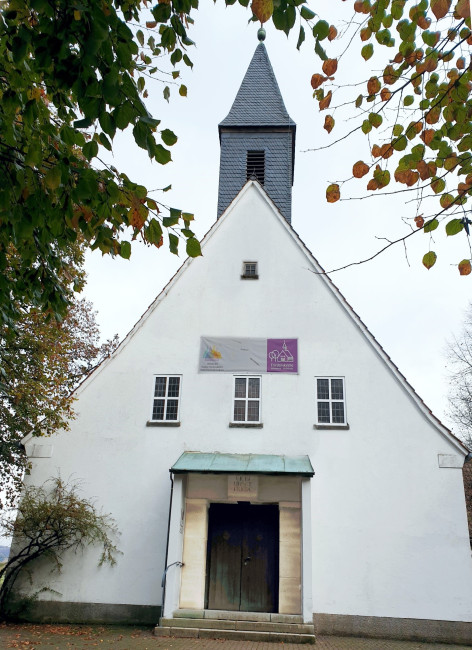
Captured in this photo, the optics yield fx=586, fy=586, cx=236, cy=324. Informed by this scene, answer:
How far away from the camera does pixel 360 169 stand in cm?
489

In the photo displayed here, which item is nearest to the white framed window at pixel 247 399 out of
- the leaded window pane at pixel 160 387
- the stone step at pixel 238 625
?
the leaded window pane at pixel 160 387

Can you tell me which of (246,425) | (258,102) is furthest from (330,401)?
(258,102)

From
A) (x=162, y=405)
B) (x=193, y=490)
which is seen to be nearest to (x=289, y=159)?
(x=162, y=405)

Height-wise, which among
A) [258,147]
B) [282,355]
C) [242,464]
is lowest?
[242,464]

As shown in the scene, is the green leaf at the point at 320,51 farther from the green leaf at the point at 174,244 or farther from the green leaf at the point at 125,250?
the green leaf at the point at 125,250

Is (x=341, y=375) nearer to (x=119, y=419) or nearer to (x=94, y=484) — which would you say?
(x=119, y=419)

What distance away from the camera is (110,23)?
4.35 metres

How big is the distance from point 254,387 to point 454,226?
1123 centimetres

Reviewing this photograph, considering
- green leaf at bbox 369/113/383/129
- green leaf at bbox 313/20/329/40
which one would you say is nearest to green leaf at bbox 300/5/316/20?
green leaf at bbox 313/20/329/40

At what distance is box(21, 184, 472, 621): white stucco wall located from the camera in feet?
43.7

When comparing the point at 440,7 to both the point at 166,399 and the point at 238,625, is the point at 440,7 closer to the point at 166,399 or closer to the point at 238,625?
the point at 238,625

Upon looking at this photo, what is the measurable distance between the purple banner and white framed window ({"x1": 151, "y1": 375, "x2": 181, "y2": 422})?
249cm

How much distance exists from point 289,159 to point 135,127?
52.7 feet

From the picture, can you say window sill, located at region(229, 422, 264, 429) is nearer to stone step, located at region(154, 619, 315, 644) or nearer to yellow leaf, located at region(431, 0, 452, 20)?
stone step, located at region(154, 619, 315, 644)
